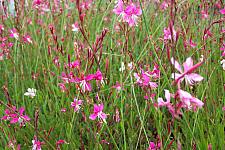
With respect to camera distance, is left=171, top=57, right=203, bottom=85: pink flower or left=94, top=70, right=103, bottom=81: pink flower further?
left=94, top=70, right=103, bottom=81: pink flower

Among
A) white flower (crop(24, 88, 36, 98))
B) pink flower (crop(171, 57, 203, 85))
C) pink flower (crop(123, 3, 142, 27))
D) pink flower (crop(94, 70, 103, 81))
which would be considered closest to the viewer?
pink flower (crop(171, 57, 203, 85))

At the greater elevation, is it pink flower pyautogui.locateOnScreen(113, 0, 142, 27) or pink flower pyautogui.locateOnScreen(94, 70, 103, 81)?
pink flower pyautogui.locateOnScreen(113, 0, 142, 27)

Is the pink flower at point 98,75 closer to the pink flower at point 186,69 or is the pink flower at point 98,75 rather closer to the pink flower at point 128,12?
the pink flower at point 128,12

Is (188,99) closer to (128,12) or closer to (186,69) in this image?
(186,69)

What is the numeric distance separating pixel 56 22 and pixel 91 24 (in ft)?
1.42

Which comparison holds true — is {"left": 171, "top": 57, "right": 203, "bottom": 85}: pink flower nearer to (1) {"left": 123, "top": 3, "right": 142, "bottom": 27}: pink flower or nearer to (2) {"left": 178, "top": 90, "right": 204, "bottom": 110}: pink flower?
(2) {"left": 178, "top": 90, "right": 204, "bottom": 110}: pink flower

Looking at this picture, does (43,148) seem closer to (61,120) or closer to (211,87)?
(61,120)

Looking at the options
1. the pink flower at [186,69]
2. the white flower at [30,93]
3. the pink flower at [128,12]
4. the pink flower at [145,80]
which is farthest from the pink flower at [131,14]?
the white flower at [30,93]

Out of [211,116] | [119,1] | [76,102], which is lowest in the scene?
[211,116]

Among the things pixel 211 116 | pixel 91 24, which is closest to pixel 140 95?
pixel 211 116

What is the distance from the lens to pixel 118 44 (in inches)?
98.6

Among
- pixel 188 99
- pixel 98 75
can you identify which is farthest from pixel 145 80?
pixel 188 99

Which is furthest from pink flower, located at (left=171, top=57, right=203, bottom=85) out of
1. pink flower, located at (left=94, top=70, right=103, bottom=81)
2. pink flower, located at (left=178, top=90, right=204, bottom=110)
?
pink flower, located at (left=94, top=70, right=103, bottom=81)

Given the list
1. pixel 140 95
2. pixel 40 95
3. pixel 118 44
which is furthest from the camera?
pixel 118 44
